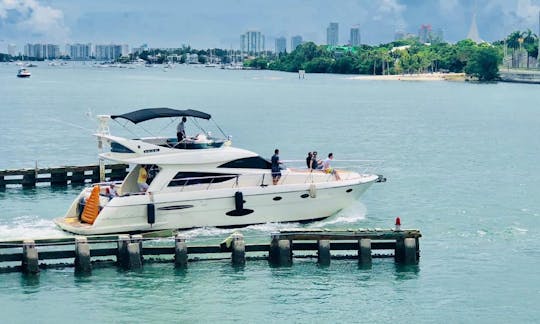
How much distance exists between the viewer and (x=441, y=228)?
41.3 m

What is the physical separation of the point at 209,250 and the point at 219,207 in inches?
178

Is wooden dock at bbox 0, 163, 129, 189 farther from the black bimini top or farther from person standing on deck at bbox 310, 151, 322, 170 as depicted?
person standing on deck at bbox 310, 151, 322, 170

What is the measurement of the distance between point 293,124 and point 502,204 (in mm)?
60166

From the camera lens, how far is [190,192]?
120 ft

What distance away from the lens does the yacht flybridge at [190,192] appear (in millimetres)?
35844

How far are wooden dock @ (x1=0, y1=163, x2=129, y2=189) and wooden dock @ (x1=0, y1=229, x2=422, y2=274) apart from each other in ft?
55.8

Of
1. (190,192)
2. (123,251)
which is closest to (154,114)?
(190,192)

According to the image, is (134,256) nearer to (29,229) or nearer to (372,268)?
(29,229)

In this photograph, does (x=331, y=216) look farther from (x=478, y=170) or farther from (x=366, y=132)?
(x=366, y=132)

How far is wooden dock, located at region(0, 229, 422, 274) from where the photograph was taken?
31969 millimetres

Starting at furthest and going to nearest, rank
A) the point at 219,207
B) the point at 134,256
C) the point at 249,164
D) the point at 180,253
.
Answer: the point at 249,164 < the point at 219,207 < the point at 180,253 < the point at 134,256

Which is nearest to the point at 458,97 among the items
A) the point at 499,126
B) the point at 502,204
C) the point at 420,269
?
the point at 499,126

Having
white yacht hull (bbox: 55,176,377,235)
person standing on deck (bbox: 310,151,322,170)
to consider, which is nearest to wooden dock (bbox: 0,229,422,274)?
white yacht hull (bbox: 55,176,377,235)

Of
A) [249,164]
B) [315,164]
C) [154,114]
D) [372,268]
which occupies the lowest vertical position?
[372,268]
